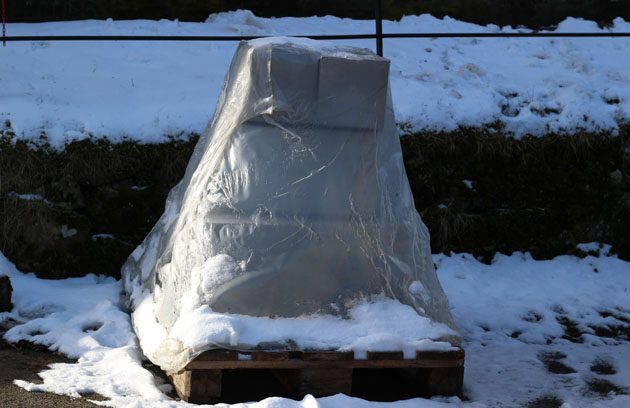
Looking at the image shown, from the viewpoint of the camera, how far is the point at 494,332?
4.16 m

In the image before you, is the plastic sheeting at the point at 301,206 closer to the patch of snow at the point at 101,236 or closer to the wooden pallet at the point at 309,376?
the wooden pallet at the point at 309,376

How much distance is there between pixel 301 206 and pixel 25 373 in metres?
1.36

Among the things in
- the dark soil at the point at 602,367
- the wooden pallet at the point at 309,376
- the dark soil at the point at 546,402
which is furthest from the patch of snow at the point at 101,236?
the dark soil at the point at 602,367

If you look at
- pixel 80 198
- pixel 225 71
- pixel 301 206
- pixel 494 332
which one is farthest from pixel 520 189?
pixel 80 198

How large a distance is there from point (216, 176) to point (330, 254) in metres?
0.59

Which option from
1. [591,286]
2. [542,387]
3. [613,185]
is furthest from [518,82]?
[542,387]

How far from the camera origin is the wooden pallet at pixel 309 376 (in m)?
2.91

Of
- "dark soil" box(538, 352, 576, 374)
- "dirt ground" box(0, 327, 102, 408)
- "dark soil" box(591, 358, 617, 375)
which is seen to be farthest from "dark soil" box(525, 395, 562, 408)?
"dirt ground" box(0, 327, 102, 408)

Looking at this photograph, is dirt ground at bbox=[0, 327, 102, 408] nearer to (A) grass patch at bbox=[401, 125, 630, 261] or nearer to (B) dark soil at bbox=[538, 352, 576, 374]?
(B) dark soil at bbox=[538, 352, 576, 374]

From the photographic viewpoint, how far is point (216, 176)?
3229 millimetres

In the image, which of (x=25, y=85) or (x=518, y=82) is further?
(x=518, y=82)

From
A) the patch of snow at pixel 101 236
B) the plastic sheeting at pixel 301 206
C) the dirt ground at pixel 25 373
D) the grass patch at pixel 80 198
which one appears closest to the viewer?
the dirt ground at pixel 25 373

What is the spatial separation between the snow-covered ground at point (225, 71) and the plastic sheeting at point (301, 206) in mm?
1910

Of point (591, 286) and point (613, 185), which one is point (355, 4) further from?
point (591, 286)
